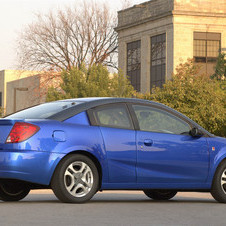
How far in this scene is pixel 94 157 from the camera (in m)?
10.7

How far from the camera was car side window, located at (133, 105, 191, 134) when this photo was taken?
37.2 ft

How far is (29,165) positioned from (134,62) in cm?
5342

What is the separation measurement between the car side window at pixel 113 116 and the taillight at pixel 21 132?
1084 millimetres

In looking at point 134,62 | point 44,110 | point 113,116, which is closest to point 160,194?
point 113,116

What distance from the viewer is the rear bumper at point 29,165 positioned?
33.2 ft

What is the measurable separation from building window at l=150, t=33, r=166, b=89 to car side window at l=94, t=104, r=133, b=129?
47190mm

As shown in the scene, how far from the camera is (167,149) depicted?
11.3 meters

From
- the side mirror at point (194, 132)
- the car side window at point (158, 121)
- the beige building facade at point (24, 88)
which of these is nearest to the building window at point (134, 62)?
the beige building facade at point (24, 88)

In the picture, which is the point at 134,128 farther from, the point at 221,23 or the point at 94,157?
the point at 221,23

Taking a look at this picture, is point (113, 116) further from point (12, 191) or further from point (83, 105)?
point (12, 191)

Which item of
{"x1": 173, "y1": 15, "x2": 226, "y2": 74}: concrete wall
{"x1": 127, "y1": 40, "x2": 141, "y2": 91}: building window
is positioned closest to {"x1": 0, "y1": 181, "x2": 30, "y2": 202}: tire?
{"x1": 173, "y1": 15, "x2": 226, "y2": 74}: concrete wall

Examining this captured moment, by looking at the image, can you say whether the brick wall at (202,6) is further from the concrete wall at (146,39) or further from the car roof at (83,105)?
the car roof at (83,105)

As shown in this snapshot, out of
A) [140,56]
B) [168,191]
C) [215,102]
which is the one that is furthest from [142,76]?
[168,191]

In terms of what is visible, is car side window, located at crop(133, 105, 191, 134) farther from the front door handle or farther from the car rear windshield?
the car rear windshield
